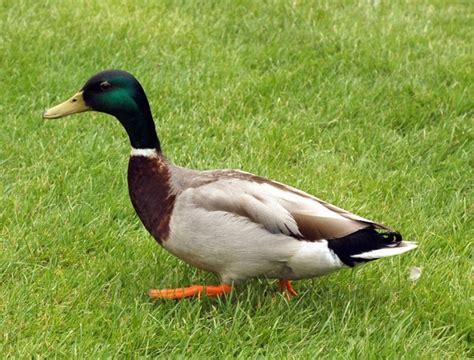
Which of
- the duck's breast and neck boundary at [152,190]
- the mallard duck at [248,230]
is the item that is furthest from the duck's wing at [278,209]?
the duck's breast and neck boundary at [152,190]

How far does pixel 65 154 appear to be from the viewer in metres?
4.55

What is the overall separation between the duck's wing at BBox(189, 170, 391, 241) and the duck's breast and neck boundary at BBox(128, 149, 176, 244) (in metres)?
0.15

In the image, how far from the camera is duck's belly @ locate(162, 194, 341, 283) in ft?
10.4

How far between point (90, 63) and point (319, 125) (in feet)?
5.29

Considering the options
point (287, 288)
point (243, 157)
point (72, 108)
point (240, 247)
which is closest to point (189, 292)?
point (240, 247)

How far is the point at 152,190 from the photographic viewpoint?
11.1 feet

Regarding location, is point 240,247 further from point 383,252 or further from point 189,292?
point 383,252

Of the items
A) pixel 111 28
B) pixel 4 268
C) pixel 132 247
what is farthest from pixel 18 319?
pixel 111 28

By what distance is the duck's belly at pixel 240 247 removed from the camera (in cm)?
316

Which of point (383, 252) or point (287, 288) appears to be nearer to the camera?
point (383, 252)

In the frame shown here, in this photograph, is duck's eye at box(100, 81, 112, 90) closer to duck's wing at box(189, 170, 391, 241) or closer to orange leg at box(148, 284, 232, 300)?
duck's wing at box(189, 170, 391, 241)

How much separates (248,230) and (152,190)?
0.46 metres

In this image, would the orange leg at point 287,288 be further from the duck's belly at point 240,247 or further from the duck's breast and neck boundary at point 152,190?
the duck's breast and neck boundary at point 152,190

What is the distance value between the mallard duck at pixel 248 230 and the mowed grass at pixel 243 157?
19 cm
